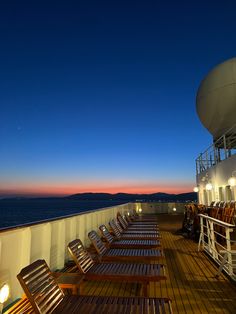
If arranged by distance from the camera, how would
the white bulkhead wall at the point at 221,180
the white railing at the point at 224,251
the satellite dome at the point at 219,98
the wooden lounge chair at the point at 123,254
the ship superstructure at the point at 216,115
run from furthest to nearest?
the satellite dome at the point at 219,98, the ship superstructure at the point at 216,115, the white bulkhead wall at the point at 221,180, the wooden lounge chair at the point at 123,254, the white railing at the point at 224,251

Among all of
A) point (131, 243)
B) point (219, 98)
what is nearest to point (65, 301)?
point (131, 243)

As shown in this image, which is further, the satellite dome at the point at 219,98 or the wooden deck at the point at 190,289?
the satellite dome at the point at 219,98

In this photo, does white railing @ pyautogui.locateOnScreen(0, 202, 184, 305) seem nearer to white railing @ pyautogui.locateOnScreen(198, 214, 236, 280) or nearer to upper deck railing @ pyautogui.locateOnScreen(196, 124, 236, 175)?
white railing @ pyautogui.locateOnScreen(198, 214, 236, 280)

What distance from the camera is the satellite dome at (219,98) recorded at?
1069 centimetres

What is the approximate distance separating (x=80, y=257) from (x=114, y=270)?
0.47 metres

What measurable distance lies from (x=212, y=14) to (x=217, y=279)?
14.1 metres

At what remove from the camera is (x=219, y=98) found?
1103 cm

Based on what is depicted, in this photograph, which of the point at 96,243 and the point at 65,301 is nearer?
the point at 65,301

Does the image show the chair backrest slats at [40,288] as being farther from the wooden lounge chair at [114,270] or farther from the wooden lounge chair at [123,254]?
the wooden lounge chair at [123,254]

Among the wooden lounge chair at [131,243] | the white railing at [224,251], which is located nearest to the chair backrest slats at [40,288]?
the white railing at [224,251]

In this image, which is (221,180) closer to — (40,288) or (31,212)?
(40,288)

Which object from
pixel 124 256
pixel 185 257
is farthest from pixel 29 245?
pixel 185 257

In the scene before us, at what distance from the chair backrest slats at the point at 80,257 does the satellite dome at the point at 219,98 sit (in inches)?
373

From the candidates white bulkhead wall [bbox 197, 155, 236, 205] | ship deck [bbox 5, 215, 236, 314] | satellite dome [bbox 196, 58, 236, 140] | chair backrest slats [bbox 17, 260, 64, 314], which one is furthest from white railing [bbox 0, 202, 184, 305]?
satellite dome [bbox 196, 58, 236, 140]
